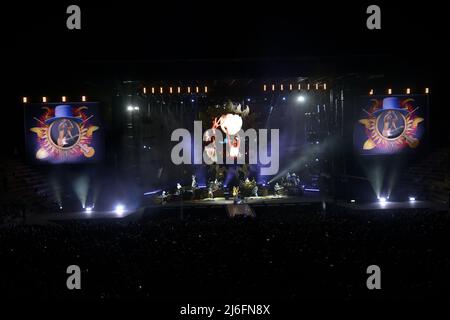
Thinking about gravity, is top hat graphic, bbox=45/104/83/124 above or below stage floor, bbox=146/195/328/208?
above

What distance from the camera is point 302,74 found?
14.1m

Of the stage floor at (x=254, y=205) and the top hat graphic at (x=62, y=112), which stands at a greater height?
the top hat graphic at (x=62, y=112)

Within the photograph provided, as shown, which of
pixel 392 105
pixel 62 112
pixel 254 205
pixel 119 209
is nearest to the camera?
pixel 62 112

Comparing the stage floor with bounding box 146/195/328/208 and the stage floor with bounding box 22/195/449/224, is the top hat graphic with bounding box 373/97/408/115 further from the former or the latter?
the stage floor with bounding box 146/195/328/208

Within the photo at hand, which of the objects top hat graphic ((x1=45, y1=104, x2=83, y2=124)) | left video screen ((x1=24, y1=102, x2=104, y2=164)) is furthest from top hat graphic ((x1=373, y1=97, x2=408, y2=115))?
top hat graphic ((x1=45, y1=104, x2=83, y2=124))

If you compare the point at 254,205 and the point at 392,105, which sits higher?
the point at 392,105

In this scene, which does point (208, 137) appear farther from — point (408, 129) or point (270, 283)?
point (270, 283)

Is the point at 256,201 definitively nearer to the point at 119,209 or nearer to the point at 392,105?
the point at 119,209

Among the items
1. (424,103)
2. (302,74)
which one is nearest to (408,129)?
(424,103)

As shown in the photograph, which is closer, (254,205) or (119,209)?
(119,209)

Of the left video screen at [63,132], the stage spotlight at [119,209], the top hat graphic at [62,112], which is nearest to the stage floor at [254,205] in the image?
the stage spotlight at [119,209]

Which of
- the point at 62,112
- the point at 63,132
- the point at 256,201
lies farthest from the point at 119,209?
the point at 256,201

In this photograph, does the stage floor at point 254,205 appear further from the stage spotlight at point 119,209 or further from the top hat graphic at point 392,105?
the top hat graphic at point 392,105
